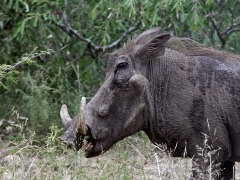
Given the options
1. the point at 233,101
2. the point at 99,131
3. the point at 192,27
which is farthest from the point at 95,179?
the point at 192,27

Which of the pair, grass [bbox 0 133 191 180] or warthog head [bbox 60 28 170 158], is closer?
grass [bbox 0 133 191 180]

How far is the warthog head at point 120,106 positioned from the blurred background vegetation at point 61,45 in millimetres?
1586

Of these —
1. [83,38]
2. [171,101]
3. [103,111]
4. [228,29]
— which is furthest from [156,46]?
[228,29]

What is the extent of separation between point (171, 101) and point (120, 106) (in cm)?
37

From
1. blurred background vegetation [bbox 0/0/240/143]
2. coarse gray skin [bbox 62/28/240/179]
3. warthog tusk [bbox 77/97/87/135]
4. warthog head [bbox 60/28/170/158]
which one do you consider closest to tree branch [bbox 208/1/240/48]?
blurred background vegetation [bbox 0/0/240/143]

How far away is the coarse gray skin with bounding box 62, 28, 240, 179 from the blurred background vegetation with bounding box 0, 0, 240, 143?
62.0 inches

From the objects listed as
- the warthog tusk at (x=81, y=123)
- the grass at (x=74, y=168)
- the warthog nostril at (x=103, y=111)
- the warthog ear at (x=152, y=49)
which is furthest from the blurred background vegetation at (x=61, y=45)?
the warthog tusk at (x=81, y=123)

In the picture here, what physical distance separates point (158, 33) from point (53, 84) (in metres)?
2.78

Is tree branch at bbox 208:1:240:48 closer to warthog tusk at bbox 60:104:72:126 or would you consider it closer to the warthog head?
the warthog head

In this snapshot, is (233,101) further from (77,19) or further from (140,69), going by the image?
(77,19)

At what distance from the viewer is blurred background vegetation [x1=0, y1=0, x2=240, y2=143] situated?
671cm

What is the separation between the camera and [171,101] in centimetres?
468

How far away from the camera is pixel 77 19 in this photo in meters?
7.42

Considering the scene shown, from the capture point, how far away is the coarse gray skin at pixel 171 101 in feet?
15.0
